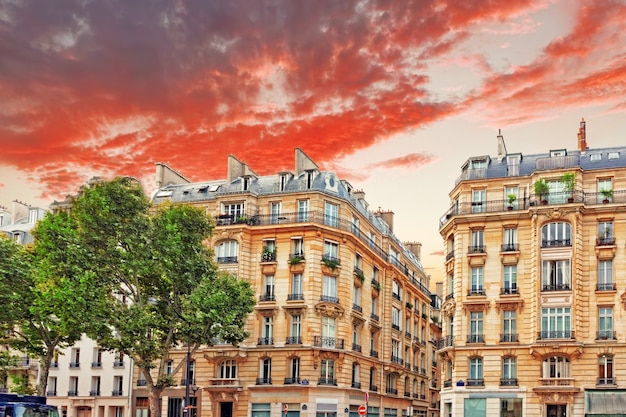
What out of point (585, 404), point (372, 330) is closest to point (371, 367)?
point (372, 330)

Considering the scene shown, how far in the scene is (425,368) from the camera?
8631cm

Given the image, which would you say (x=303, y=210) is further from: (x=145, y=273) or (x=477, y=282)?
(x=145, y=273)

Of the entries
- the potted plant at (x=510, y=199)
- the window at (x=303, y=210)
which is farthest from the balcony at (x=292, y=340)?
the potted plant at (x=510, y=199)

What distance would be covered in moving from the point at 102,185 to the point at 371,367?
2911 cm

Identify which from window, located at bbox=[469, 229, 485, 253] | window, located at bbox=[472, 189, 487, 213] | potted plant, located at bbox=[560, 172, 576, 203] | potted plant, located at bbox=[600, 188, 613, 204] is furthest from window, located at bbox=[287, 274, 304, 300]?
potted plant, located at bbox=[600, 188, 613, 204]

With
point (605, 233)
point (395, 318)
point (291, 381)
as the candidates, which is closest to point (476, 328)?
point (605, 233)

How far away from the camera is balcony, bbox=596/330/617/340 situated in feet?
165

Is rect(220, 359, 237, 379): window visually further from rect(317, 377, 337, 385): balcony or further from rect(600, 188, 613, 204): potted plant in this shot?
rect(600, 188, 613, 204): potted plant

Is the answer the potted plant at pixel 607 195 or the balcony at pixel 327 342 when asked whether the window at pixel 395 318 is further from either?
the potted plant at pixel 607 195

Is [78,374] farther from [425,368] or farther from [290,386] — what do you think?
[425,368]

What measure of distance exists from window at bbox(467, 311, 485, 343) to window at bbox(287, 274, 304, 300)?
12221mm

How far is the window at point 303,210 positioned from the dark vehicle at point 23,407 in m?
28.3

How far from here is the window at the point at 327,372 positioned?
58188 mm

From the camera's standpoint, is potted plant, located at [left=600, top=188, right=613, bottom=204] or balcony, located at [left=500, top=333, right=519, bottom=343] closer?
potted plant, located at [left=600, top=188, right=613, bottom=204]
